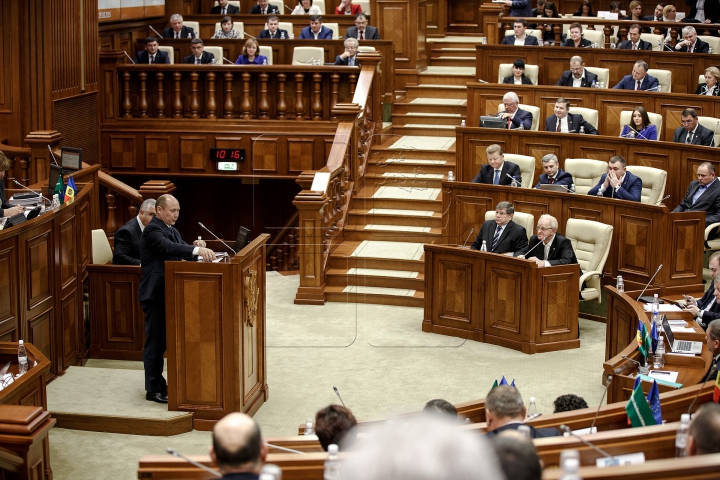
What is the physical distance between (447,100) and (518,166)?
2.73 meters

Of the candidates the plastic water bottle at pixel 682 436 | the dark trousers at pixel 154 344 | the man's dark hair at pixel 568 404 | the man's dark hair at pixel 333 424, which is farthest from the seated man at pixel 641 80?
the man's dark hair at pixel 333 424

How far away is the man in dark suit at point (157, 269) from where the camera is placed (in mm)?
5832

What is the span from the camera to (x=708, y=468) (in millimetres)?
2771

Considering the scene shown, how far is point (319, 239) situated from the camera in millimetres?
8602

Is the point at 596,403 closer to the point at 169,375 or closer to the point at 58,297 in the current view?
the point at 169,375

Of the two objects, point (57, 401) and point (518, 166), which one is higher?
point (518, 166)

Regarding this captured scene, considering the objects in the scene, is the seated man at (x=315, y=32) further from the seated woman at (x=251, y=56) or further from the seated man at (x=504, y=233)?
the seated man at (x=504, y=233)

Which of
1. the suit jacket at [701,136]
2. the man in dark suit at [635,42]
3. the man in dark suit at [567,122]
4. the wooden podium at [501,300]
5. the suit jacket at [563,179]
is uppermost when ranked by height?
the man in dark suit at [635,42]

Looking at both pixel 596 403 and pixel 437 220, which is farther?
pixel 437 220

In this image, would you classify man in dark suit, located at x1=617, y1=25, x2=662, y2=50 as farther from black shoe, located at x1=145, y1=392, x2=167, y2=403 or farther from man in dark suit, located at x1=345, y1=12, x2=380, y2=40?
black shoe, located at x1=145, y1=392, x2=167, y2=403

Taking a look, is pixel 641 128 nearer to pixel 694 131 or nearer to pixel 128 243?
pixel 694 131

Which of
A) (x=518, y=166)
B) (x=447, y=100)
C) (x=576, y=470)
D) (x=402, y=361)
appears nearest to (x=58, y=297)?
(x=402, y=361)

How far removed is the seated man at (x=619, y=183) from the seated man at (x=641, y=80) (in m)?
2.23

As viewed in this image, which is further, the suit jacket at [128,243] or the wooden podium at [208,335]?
the suit jacket at [128,243]
